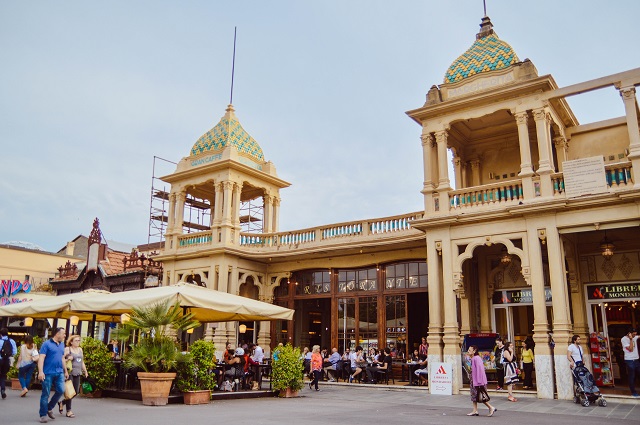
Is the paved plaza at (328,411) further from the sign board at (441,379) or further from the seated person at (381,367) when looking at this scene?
the seated person at (381,367)

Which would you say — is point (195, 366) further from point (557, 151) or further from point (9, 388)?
point (557, 151)

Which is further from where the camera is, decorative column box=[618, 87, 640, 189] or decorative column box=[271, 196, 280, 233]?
decorative column box=[271, 196, 280, 233]

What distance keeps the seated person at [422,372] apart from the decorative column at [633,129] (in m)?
8.28

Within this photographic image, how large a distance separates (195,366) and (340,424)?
4.78 metres

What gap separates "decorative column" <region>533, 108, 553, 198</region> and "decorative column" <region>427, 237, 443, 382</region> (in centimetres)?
362

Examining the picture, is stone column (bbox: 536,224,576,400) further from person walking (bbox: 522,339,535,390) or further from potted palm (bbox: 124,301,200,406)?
potted palm (bbox: 124,301,200,406)

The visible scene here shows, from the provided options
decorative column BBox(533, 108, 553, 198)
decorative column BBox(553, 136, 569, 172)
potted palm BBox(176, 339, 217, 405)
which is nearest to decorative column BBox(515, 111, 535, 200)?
decorative column BBox(533, 108, 553, 198)

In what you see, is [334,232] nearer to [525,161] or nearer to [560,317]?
[525,161]

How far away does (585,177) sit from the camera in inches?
627

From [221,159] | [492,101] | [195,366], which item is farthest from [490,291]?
[221,159]

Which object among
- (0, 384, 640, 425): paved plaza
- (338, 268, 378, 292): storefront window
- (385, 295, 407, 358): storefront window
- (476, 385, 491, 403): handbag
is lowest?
(0, 384, 640, 425): paved plaza

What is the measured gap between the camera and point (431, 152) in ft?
63.2

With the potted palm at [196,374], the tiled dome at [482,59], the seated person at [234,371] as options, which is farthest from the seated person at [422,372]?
the tiled dome at [482,59]

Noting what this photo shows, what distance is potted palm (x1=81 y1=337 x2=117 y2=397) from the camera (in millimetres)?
14164
